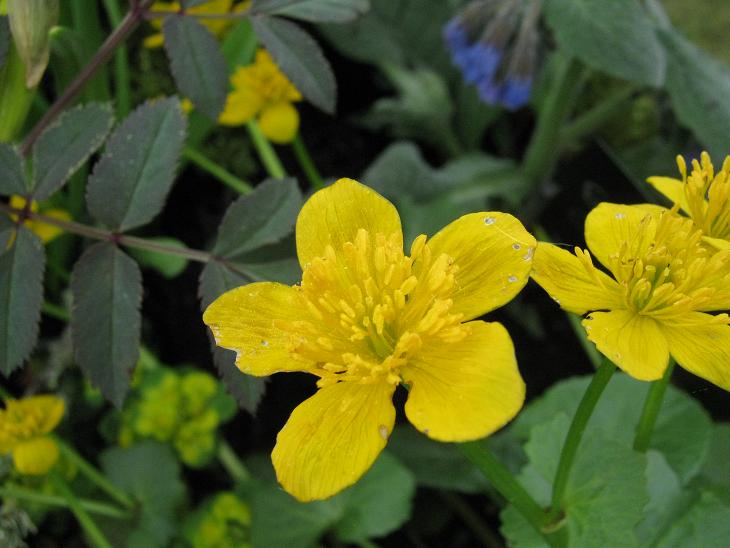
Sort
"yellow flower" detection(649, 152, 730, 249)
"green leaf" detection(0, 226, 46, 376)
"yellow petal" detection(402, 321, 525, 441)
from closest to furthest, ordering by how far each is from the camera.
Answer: "yellow petal" detection(402, 321, 525, 441) < "yellow flower" detection(649, 152, 730, 249) < "green leaf" detection(0, 226, 46, 376)

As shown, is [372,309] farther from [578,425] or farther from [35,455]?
[35,455]

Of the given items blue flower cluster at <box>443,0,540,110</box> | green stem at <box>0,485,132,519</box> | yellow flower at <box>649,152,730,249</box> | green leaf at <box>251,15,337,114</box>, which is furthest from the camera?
blue flower cluster at <box>443,0,540,110</box>

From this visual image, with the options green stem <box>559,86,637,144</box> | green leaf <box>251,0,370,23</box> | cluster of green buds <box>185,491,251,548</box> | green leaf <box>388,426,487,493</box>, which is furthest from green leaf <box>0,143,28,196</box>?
green stem <box>559,86,637,144</box>

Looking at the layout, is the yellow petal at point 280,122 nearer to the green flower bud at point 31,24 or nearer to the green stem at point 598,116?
the green flower bud at point 31,24

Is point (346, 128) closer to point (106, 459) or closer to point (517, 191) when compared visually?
point (517, 191)

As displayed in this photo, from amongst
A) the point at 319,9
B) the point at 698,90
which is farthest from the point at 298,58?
the point at 698,90

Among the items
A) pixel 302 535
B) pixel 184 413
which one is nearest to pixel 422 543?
pixel 302 535

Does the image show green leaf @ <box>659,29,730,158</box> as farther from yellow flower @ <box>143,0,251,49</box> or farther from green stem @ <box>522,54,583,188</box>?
yellow flower @ <box>143,0,251,49</box>
